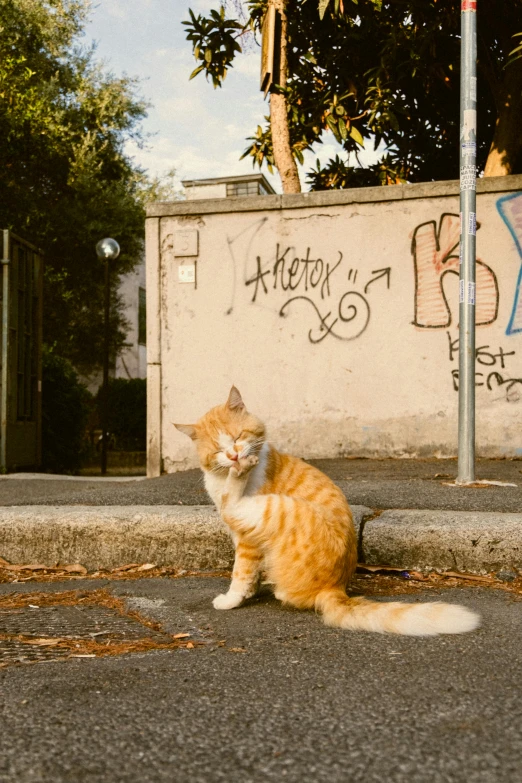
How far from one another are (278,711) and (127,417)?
582 inches

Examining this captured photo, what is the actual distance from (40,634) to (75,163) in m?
16.1

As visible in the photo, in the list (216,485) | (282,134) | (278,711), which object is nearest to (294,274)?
(282,134)

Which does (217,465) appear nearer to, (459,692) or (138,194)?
(459,692)

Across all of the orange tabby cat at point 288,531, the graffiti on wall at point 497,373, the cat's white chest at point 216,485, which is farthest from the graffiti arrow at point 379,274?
the cat's white chest at point 216,485

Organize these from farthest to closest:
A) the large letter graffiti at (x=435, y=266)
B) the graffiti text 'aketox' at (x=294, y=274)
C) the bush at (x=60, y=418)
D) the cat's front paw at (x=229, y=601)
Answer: the bush at (x=60, y=418) < the graffiti text 'aketox' at (x=294, y=274) < the large letter graffiti at (x=435, y=266) < the cat's front paw at (x=229, y=601)

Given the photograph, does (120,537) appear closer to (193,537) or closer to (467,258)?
(193,537)

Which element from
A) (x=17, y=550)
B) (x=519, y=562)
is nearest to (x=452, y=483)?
(x=519, y=562)

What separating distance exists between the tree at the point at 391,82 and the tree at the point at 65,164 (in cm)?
814

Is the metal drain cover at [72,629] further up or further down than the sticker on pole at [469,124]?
further down

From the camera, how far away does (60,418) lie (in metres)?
11.1

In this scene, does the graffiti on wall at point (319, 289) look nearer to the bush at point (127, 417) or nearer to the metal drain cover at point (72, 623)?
the metal drain cover at point (72, 623)

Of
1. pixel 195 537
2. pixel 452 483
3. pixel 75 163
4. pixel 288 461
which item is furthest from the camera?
pixel 75 163

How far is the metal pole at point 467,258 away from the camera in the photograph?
4.84 meters

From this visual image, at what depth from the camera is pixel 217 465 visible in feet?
10.2
